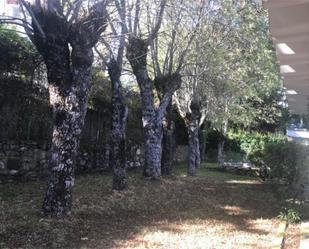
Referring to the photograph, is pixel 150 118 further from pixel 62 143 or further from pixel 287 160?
pixel 62 143

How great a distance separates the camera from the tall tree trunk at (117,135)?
12.4 meters

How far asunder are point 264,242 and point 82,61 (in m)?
4.51

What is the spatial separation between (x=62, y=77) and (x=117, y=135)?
4.20 meters

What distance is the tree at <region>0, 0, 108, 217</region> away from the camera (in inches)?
328

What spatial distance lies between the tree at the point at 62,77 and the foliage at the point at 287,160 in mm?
5344

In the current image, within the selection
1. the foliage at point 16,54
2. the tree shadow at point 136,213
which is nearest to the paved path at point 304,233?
the tree shadow at point 136,213

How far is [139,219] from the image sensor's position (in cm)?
973

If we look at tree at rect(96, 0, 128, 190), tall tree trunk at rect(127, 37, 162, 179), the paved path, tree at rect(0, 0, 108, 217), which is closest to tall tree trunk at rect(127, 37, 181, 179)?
tall tree trunk at rect(127, 37, 162, 179)

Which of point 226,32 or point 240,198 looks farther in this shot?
point 226,32

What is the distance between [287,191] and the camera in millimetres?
12594

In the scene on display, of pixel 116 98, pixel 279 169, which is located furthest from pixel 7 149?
pixel 279 169

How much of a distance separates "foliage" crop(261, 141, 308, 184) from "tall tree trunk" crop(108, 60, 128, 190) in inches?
173

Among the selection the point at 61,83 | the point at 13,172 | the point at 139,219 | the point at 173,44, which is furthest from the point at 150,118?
the point at 61,83

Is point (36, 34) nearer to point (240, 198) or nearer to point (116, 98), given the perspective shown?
point (116, 98)
